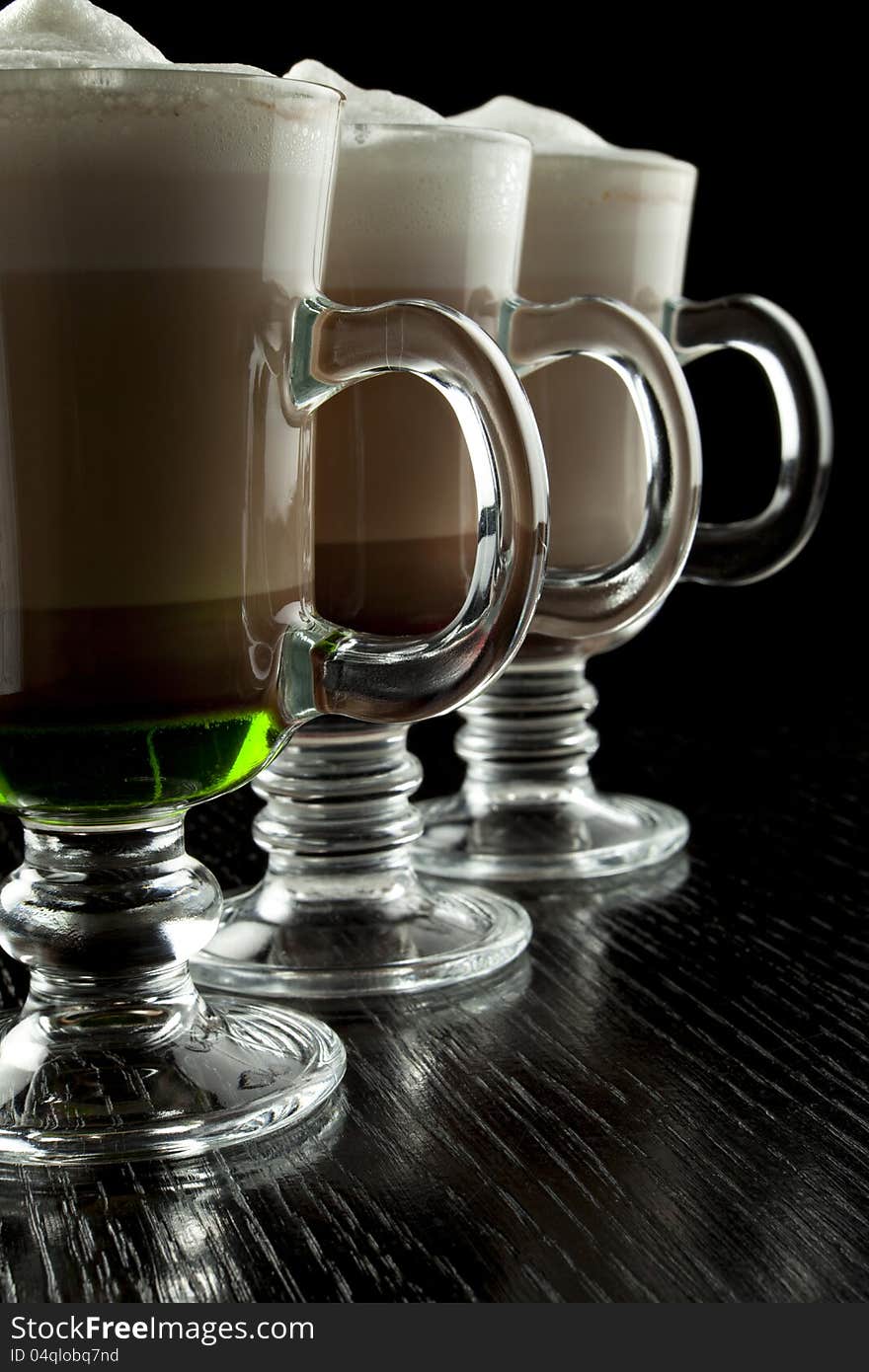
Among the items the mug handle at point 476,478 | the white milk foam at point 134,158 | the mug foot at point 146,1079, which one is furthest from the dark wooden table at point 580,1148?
the white milk foam at point 134,158

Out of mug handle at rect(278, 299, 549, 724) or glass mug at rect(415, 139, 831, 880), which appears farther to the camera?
glass mug at rect(415, 139, 831, 880)

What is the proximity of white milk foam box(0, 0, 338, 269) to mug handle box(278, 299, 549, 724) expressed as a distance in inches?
1.7

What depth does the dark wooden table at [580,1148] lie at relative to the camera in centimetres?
60

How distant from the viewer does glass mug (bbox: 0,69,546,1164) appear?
2.12ft

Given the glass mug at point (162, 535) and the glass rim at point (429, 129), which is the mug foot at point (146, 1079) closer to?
the glass mug at point (162, 535)

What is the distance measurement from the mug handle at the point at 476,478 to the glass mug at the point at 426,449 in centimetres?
16

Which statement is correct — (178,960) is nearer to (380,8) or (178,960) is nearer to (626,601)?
(626,601)

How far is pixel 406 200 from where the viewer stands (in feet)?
2.79

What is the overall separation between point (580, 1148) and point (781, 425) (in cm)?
50

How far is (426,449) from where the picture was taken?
875 millimetres

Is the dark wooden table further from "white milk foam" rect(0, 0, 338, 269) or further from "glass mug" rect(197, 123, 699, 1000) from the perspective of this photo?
"white milk foam" rect(0, 0, 338, 269)

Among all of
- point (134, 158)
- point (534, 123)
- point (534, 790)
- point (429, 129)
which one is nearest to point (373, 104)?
point (429, 129)

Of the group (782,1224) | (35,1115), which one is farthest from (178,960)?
(782,1224)

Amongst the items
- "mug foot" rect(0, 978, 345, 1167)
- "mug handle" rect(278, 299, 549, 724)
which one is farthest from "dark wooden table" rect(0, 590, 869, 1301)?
"mug handle" rect(278, 299, 549, 724)
